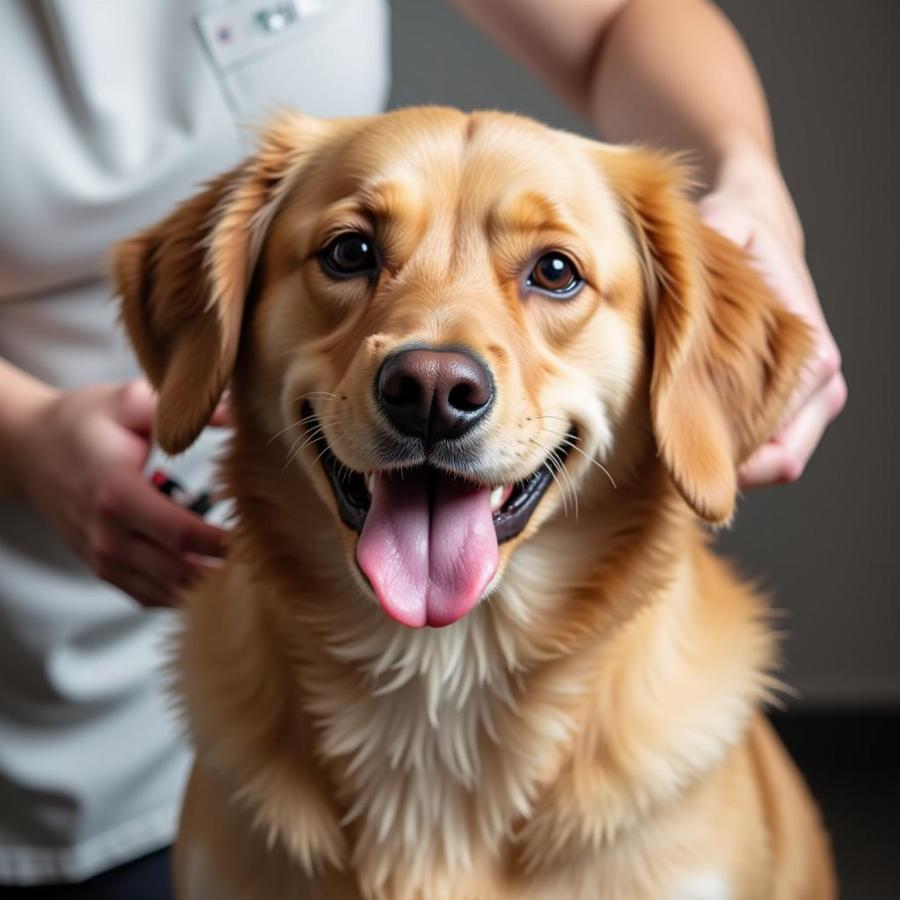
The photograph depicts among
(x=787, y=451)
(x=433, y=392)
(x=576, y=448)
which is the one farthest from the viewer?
(x=787, y=451)

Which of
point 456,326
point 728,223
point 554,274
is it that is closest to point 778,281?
point 728,223

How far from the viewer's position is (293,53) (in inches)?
55.1

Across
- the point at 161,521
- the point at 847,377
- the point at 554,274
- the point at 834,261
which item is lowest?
the point at 847,377

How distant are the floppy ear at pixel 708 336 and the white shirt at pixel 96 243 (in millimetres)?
399

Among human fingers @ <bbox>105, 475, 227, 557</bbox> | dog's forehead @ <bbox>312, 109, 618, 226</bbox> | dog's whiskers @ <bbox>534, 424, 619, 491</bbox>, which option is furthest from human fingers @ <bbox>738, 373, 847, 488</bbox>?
human fingers @ <bbox>105, 475, 227, 557</bbox>

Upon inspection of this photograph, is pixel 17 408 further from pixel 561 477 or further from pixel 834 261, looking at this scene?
pixel 834 261

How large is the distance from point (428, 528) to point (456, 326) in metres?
0.15

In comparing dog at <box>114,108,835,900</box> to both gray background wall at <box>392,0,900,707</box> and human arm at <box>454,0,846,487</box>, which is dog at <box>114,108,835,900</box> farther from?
gray background wall at <box>392,0,900,707</box>

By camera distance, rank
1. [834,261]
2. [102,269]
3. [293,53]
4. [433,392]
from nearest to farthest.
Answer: [433,392]
[102,269]
[293,53]
[834,261]

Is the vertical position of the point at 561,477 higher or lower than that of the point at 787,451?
higher

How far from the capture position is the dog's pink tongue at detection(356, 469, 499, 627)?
0.98 meters

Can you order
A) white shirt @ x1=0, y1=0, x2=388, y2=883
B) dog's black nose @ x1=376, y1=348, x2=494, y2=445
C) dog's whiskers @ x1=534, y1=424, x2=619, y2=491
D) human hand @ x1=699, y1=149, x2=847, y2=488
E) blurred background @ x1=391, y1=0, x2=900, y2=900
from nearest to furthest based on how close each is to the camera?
dog's black nose @ x1=376, y1=348, x2=494, y2=445, dog's whiskers @ x1=534, y1=424, x2=619, y2=491, human hand @ x1=699, y1=149, x2=847, y2=488, white shirt @ x1=0, y1=0, x2=388, y2=883, blurred background @ x1=391, y1=0, x2=900, y2=900

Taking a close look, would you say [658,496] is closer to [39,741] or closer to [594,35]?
[594,35]

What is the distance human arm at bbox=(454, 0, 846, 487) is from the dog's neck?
0.18m
